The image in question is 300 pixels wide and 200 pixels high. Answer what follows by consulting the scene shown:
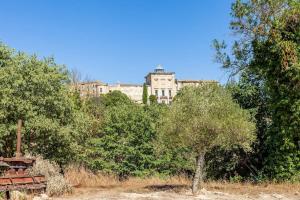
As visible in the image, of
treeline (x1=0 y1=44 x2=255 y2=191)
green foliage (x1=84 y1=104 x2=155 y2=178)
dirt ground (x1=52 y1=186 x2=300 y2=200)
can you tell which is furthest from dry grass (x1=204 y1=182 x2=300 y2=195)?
green foliage (x1=84 y1=104 x2=155 y2=178)

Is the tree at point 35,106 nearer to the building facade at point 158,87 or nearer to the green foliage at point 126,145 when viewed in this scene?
the green foliage at point 126,145

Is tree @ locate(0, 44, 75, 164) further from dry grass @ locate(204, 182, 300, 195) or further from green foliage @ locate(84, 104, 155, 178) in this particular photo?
dry grass @ locate(204, 182, 300, 195)

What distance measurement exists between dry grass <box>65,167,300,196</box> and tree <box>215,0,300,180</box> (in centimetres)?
128

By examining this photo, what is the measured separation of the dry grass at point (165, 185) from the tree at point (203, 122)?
206 cm

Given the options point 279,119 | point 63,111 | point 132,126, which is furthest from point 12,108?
point 279,119

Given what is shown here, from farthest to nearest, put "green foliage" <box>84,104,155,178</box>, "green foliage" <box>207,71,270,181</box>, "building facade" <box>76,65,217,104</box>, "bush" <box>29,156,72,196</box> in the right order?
"building facade" <box>76,65,217,104</box>
"green foliage" <box>84,104,155,178</box>
"green foliage" <box>207,71,270,181</box>
"bush" <box>29,156,72,196</box>

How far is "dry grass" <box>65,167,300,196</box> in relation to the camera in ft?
50.2

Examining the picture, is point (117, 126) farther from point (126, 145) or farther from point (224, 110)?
point (224, 110)

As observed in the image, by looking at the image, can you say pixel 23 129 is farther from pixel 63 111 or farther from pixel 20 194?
pixel 20 194

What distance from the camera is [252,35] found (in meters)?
17.8

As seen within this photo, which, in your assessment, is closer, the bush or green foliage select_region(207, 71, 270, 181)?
the bush

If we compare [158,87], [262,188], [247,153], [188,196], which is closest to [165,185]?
[262,188]

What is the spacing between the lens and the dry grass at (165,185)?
50.2 ft

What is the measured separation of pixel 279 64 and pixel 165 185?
22.2ft
